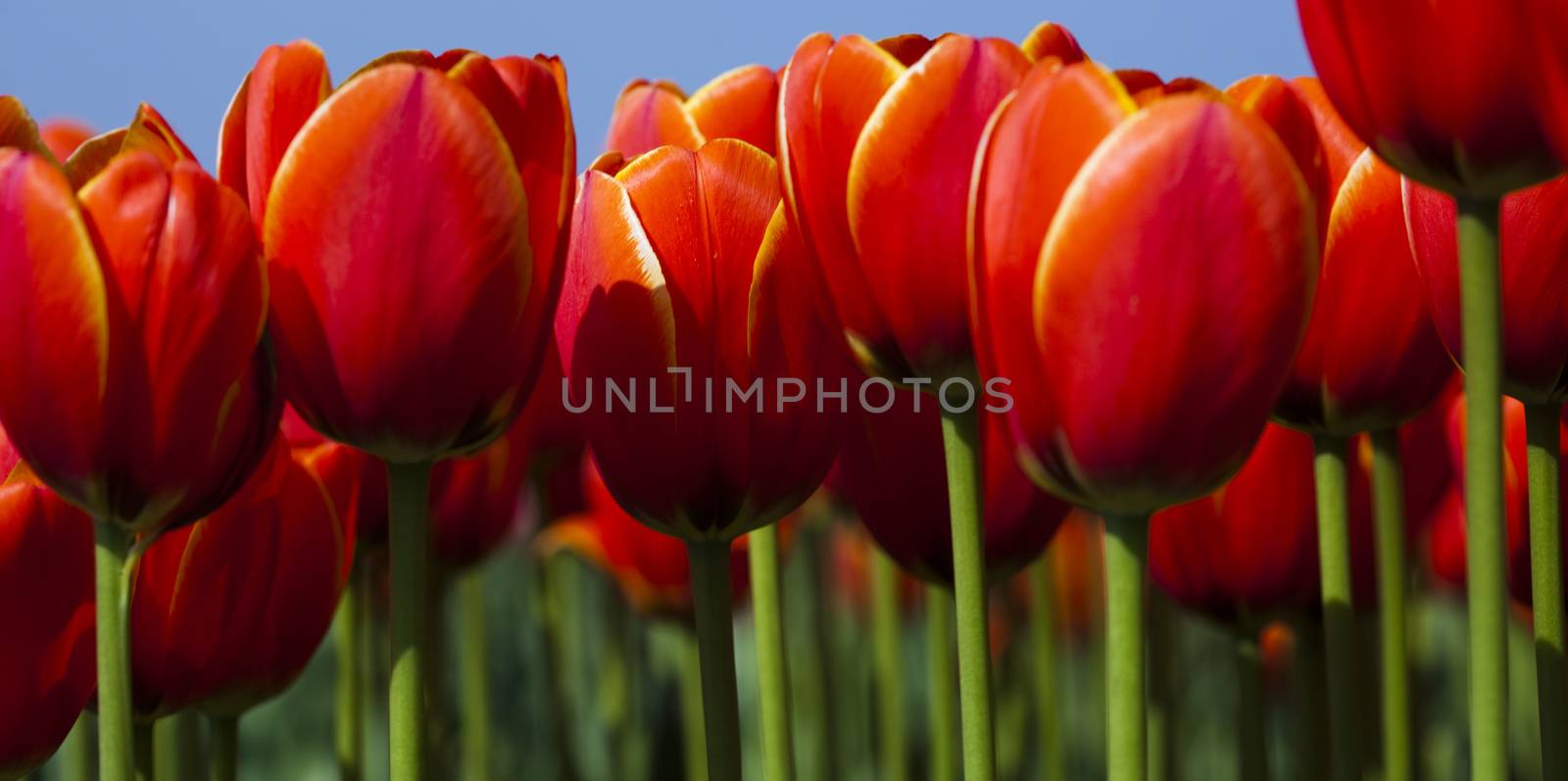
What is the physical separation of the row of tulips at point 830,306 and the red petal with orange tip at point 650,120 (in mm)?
205

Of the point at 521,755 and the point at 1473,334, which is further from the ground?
the point at 1473,334

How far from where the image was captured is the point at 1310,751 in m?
0.75

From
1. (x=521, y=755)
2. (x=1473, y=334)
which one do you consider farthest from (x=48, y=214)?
(x=521, y=755)

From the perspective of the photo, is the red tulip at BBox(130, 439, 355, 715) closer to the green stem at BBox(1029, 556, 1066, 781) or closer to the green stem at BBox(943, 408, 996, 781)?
the green stem at BBox(943, 408, 996, 781)

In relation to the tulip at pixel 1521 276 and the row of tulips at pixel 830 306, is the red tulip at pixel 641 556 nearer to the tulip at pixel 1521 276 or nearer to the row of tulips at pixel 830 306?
the row of tulips at pixel 830 306

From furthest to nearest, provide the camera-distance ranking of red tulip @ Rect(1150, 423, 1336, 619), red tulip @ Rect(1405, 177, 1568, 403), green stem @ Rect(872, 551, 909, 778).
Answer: green stem @ Rect(872, 551, 909, 778), red tulip @ Rect(1150, 423, 1336, 619), red tulip @ Rect(1405, 177, 1568, 403)

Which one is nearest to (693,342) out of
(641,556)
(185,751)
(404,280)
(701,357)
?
(701,357)

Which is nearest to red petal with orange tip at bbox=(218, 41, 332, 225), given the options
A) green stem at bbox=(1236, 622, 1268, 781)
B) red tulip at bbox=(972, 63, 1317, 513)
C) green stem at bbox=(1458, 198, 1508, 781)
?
red tulip at bbox=(972, 63, 1317, 513)

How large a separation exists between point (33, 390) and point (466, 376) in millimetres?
124

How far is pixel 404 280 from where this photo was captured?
1.77 feet

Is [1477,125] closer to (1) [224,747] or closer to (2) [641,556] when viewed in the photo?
(1) [224,747]

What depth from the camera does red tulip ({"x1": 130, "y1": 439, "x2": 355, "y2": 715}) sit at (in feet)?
2.09

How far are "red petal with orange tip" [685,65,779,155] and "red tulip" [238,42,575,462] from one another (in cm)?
28

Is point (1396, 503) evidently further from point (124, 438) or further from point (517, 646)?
point (517, 646)
